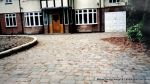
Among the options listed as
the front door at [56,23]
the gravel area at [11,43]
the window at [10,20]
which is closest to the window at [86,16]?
the front door at [56,23]

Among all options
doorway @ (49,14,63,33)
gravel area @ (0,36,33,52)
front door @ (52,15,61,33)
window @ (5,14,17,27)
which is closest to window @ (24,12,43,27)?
doorway @ (49,14,63,33)

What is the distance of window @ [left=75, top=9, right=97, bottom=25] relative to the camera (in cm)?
2422

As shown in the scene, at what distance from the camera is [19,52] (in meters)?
11.3

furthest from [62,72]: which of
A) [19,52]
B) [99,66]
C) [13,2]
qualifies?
[13,2]

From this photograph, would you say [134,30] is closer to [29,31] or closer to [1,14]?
[29,31]

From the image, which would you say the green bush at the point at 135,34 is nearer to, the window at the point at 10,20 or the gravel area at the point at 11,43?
the gravel area at the point at 11,43

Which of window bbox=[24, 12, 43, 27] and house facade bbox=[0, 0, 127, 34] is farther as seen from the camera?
window bbox=[24, 12, 43, 27]

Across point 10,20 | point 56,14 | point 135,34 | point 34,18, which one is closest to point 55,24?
point 56,14

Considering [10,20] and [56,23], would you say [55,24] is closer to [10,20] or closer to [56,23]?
[56,23]

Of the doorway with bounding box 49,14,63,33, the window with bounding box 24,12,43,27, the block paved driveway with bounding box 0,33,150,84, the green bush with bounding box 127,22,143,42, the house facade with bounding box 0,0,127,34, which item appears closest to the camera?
the block paved driveway with bounding box 0,33,150,84

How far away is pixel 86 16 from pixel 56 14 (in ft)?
12.2

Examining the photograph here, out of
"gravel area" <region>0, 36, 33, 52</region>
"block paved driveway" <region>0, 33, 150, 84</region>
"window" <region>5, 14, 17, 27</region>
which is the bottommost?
"block paved driveway" <region>0, 33, 150, 84</region>

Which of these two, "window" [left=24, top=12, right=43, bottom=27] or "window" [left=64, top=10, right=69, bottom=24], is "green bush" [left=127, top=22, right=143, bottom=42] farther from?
"window" [left=24, top=12, right=43, bottom=27]

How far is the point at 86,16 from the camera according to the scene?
80.1 ft
